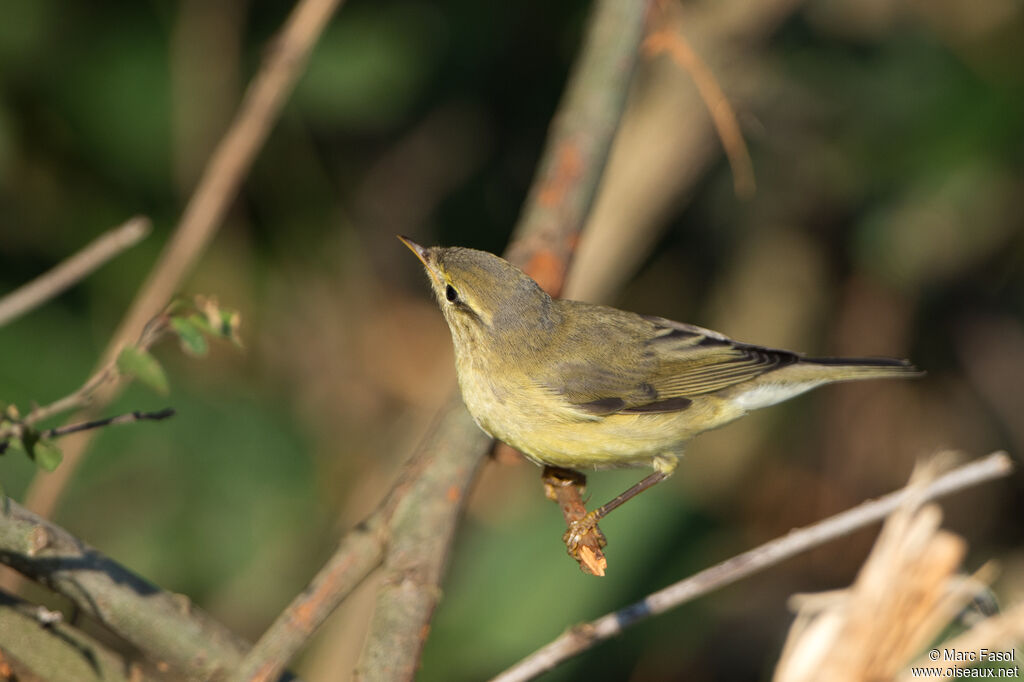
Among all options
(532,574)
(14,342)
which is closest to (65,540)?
(532,574)

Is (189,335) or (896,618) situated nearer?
(896,618)

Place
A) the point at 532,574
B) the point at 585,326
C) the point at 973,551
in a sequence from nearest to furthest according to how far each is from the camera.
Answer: the point at 585,326, the point at 532,574, the point at 973,551

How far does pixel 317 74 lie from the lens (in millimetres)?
5457

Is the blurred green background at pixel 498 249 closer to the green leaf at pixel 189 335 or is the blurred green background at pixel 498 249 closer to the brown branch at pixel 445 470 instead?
the brown branch at pixel 445 470

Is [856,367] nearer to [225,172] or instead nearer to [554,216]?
[554,216]

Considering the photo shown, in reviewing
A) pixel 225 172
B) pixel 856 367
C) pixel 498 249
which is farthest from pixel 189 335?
pixel 498 249

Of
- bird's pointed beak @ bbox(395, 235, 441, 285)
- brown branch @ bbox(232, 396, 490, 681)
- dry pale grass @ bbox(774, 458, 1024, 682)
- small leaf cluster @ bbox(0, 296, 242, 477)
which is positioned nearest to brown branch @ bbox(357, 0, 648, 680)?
brown branch @ bbox(232, 396, 490, 681)

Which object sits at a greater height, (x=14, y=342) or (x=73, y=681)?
(x=14, y=342)

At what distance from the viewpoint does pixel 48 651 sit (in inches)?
84.9

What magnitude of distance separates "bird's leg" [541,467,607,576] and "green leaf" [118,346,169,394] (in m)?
1.21

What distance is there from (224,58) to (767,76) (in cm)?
312

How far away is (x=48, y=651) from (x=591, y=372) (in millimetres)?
2028

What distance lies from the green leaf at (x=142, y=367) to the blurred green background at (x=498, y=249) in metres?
2.63

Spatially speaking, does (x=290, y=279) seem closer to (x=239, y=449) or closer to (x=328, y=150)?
(x=328, y=150)
